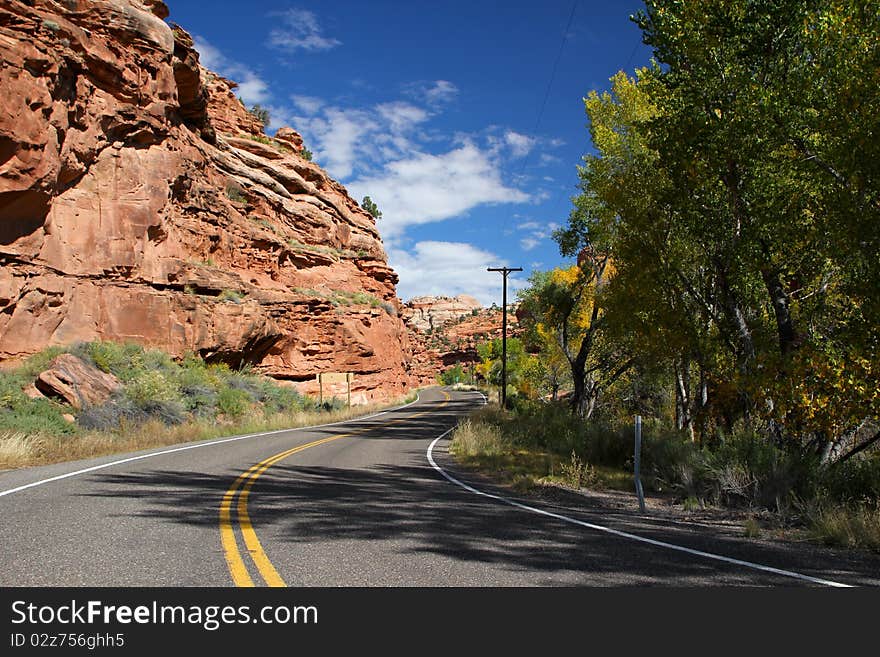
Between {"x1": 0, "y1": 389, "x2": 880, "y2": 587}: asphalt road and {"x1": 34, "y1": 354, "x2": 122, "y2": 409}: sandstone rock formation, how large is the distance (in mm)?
7574

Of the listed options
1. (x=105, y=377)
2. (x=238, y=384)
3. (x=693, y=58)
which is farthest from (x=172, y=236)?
(x=693, y=58)

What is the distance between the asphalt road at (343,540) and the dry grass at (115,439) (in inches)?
91.4

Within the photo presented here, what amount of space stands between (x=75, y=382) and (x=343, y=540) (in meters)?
15.4

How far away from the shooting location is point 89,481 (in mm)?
8883

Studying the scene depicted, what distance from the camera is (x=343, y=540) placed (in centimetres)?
560

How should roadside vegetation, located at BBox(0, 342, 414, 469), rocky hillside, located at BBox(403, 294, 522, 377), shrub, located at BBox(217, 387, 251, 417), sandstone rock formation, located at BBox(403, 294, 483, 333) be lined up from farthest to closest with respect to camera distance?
sandstone rock formation, located at BBox(403, 294, 483, 333) → rocky hillside, located at BBox(403, 294, 522, 377) → shrub, located at BBox(217, 387, 251, 417) → roadside vegetation, located at BBox(0, 342, 414, 469)

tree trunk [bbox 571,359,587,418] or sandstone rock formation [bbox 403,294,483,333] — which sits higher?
sandstone rock formation [bbox 403,294,483,333]

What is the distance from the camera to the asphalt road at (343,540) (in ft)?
14.6

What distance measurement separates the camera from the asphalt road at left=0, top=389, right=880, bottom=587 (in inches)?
175

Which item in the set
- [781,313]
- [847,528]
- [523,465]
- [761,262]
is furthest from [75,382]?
[847,528]

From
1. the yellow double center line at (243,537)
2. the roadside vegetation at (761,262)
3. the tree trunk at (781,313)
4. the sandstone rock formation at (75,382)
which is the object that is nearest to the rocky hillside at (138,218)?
the sandstone rock formation at (75,382)

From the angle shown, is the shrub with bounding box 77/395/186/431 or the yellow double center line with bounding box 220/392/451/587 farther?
the shrub with bounding box 77/395/186/431

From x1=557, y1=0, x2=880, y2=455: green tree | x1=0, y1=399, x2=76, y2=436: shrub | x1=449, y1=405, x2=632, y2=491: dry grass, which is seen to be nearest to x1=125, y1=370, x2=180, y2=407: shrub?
x1=0, y1=399, x2=76, y2=436: shrub

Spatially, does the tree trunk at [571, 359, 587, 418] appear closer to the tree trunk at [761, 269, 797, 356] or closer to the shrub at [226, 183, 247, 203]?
the tree trunk at [761, 269, 797, 356]
